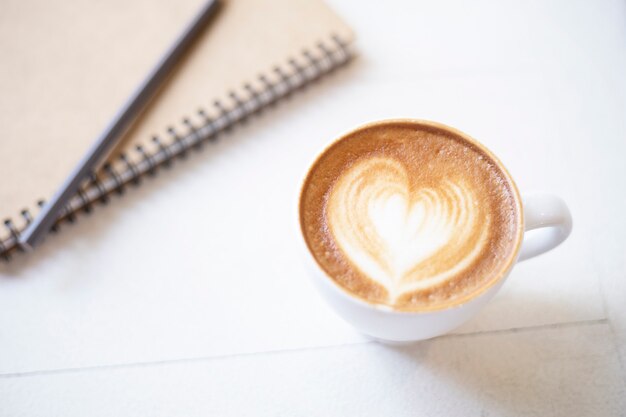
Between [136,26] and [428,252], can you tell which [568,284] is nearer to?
[428,252]

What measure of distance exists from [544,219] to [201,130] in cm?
46

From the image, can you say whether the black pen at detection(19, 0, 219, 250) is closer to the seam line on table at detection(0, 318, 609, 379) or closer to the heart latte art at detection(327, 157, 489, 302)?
the seam line on table at detection(0, 318, 609, 379)

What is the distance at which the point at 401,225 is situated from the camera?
0.54m

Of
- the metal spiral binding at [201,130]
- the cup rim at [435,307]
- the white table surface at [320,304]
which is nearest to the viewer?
the cup rim at [435,307]

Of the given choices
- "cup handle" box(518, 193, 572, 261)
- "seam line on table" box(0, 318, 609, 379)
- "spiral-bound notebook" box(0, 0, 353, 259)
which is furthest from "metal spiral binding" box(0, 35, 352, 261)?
"cup handle" box(518, 193, 572, 261)

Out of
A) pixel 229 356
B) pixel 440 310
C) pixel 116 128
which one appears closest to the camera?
pixel 440 310

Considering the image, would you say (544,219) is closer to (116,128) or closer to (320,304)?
(320,304)

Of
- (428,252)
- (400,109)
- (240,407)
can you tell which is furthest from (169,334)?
(400,109)

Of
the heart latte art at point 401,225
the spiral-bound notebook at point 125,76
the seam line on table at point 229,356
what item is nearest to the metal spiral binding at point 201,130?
the spiral-bound notebook at point 125,76

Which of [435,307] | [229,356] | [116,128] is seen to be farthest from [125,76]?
[435,307]

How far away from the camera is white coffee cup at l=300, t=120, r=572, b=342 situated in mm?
488

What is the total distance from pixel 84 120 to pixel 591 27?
2.50 feet

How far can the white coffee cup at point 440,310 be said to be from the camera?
1.60 feet

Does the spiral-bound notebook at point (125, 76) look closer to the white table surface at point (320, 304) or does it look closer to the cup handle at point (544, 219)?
the white table surface at point (320, 304)
